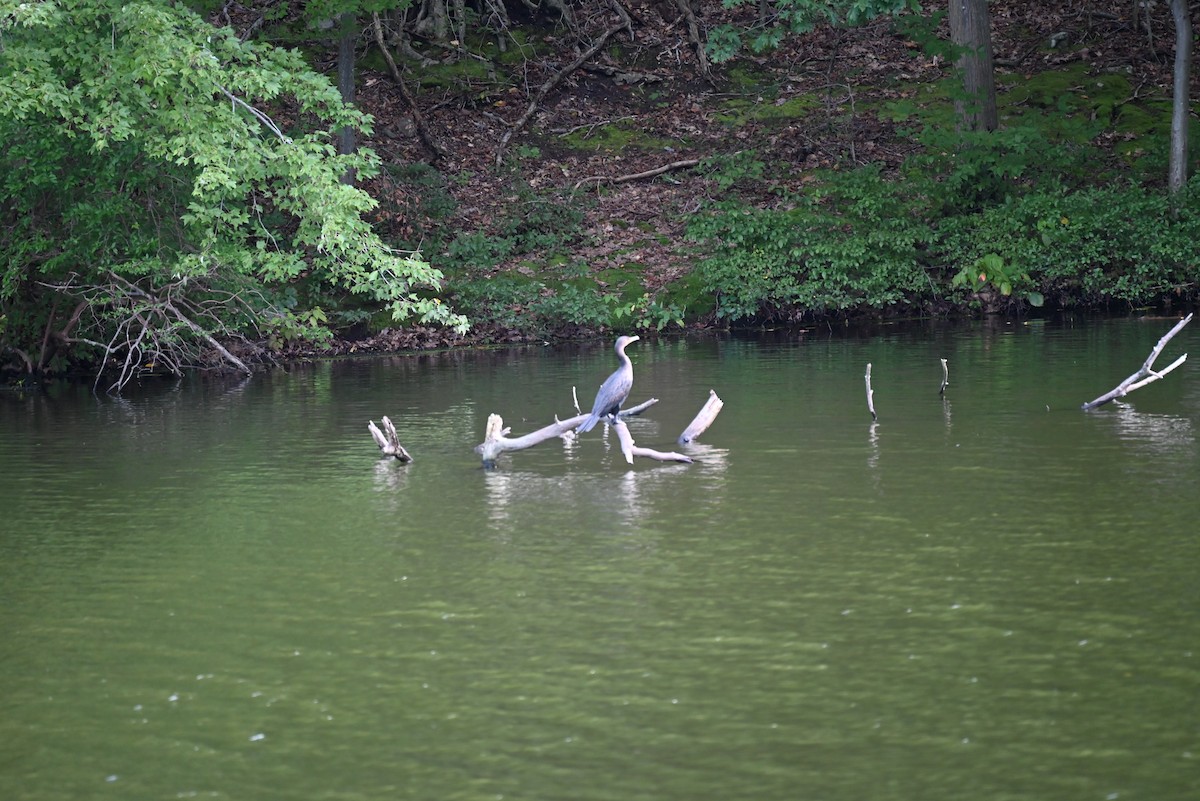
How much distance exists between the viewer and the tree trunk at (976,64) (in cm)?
2691

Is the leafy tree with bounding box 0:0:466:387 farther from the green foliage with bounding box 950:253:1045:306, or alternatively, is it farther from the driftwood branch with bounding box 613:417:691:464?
the green foliage with bounding box 950:253:1045:306

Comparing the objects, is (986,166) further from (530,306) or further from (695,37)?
(695,37)

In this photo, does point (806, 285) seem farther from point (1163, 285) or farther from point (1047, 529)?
point (1047, 529)

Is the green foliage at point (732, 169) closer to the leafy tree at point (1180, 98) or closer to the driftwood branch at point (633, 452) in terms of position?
the leafy tree at point (1180, 98)

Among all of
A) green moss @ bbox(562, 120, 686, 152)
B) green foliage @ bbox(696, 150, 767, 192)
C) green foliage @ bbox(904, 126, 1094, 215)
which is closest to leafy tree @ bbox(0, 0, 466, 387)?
green moss @ bbox(562, 120, 686, 152)

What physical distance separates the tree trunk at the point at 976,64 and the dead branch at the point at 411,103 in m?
9.97

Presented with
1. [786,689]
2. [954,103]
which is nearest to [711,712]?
[786,689]

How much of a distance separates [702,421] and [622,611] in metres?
5.60

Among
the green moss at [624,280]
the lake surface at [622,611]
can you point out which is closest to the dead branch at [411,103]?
the green moss at [624,280]

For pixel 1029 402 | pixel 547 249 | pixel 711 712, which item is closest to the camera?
pixel 711 712

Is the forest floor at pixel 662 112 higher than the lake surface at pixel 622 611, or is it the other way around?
the forest floor at pixel 662 112

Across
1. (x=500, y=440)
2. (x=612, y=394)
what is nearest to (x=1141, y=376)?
(x=612, y=394)

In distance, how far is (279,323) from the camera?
22.8m

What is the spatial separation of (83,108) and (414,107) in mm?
13312
